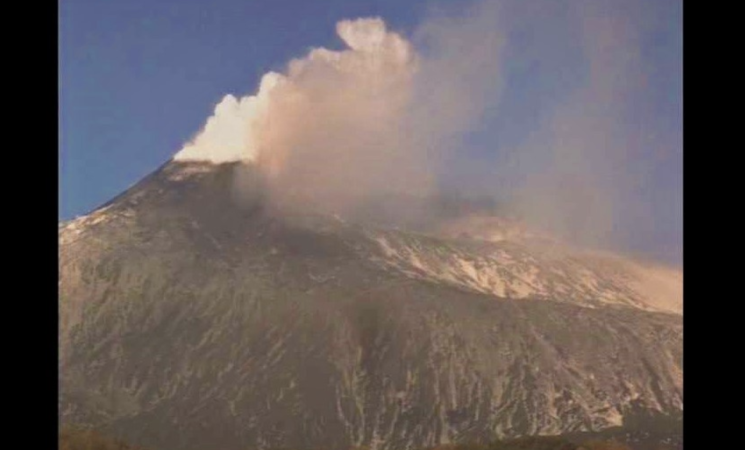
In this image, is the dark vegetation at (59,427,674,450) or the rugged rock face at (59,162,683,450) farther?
the rugged rock face at (59,162,683,450)

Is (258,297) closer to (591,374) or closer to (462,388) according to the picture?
(462,388)

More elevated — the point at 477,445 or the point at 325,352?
the point at 477,445

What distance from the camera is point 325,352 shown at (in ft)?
578

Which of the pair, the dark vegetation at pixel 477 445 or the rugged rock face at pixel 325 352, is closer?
the dark vegetation at pixel 477 445

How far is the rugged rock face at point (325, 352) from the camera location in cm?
15562

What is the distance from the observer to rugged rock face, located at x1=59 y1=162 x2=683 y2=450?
15562cm

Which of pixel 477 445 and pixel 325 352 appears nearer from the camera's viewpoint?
pixel 477 445
